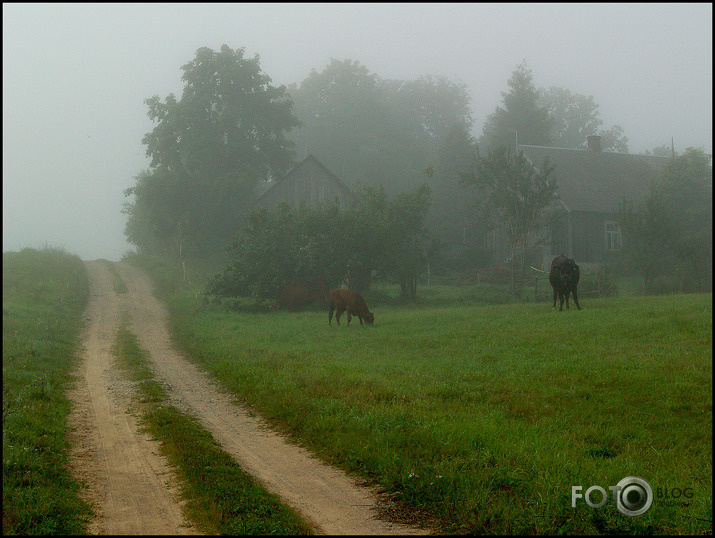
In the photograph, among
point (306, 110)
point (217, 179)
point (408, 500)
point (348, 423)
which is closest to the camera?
point (408, 500)

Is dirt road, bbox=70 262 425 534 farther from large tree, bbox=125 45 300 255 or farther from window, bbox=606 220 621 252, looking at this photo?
large tree, bbox=125 45 300 255

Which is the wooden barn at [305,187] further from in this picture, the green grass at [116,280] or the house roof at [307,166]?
the green grass at [116,280]

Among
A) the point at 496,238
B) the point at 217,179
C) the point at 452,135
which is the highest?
the point at 452,135

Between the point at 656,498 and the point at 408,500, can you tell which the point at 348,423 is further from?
the point at 656,498

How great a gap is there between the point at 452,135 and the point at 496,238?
10.7 m

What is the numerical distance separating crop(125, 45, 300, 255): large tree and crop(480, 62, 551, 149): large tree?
23.1 metres

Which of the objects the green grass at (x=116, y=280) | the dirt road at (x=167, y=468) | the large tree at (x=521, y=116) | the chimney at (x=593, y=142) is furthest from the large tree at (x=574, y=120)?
the dirt road at (x=167, y=468)

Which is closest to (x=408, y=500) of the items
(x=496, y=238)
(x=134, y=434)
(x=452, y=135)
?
(x=134, y=434)

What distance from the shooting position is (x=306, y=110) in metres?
61.8

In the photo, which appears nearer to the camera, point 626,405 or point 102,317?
point 626,405

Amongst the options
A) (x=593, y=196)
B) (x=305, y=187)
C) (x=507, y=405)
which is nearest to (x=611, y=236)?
(x=593, y=196)

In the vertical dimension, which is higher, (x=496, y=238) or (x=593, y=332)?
(x=496, y=238)

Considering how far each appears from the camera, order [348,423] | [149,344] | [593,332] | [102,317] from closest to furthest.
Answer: [348,423]
[593,332]
[149,344]
[102,317]

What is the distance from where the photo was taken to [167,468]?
7953 mm
